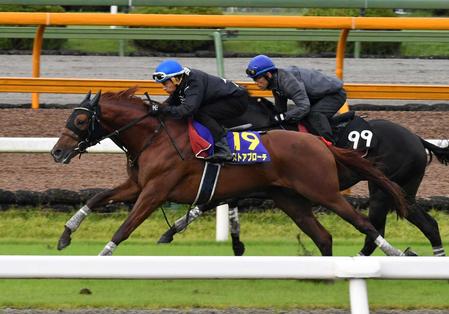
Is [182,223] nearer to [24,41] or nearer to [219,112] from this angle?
[219,112]

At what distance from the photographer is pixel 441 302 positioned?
7.82 metres

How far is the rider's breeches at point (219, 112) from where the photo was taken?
9000 millimetres

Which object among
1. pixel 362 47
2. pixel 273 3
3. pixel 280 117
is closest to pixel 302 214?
A: pixel 280 117

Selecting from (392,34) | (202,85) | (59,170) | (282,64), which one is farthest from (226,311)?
(282,64)

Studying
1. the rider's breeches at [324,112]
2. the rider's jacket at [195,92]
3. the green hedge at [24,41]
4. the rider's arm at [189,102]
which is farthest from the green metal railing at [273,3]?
the rider's arm at [189,102]

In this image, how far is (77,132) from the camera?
899 cm

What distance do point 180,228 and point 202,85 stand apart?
1365 mm

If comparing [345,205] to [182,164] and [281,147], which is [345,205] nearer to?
[281,147]

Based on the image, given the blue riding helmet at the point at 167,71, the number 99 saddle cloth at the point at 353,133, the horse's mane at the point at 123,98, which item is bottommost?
the number 99 saddle cloth at the point at 353,133

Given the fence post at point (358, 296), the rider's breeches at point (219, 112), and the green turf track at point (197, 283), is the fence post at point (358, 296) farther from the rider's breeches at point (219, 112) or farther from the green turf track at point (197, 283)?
the rider's breeches at point (219, 112)

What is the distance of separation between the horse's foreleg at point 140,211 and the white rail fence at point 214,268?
8.48 feet

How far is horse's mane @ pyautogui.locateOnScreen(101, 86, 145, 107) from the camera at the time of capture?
920cm

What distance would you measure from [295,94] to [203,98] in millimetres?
860

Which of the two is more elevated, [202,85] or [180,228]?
[202,85]
